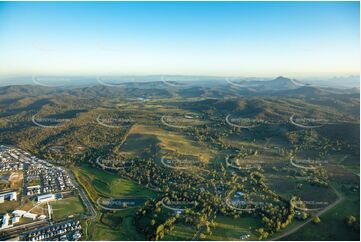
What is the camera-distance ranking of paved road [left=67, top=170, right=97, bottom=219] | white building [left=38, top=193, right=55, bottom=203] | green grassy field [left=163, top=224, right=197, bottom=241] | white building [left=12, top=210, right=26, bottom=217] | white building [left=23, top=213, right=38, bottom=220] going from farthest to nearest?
white building [left=38, top=193, right=55, bottom=203] → paved road [left=67, top=170, right=97, bottom=219] → white building [left=12, top=210, right=26, bottom=217] → white building [left=23, top=213, right=38, bottom=220] → green grassy field [left=163, top=224, right=197, bottom=241]

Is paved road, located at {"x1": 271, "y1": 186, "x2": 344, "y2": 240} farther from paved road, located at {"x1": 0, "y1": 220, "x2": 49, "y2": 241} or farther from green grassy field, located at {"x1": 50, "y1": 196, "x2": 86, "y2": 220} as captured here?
paved road, located at {"x1": 0, "y1": 220, "x2": 49, "y2": 241}

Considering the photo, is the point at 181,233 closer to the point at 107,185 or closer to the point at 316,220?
the point at 316,220

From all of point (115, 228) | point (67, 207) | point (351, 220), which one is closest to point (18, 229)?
point (67, 207)

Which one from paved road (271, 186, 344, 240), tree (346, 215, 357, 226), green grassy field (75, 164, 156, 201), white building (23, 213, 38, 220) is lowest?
green grassy field (75, 164, 156, 201)

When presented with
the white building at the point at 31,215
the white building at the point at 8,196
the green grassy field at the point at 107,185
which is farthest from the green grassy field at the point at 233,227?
the white building at the point at 8,196

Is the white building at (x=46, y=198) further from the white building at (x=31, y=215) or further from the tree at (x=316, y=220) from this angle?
the tree at (x=316, y=220)

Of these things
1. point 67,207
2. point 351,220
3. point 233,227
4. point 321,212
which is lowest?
point 67,207

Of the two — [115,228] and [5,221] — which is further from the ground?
[5,221]

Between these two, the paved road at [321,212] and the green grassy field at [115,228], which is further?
the green grassy field at [115,228]

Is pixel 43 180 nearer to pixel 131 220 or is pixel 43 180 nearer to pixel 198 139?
pixel 131 220

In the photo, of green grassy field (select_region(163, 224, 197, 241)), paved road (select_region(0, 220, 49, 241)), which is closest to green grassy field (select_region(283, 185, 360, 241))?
green grassy field (select_region(163, 224, 197, 241))
